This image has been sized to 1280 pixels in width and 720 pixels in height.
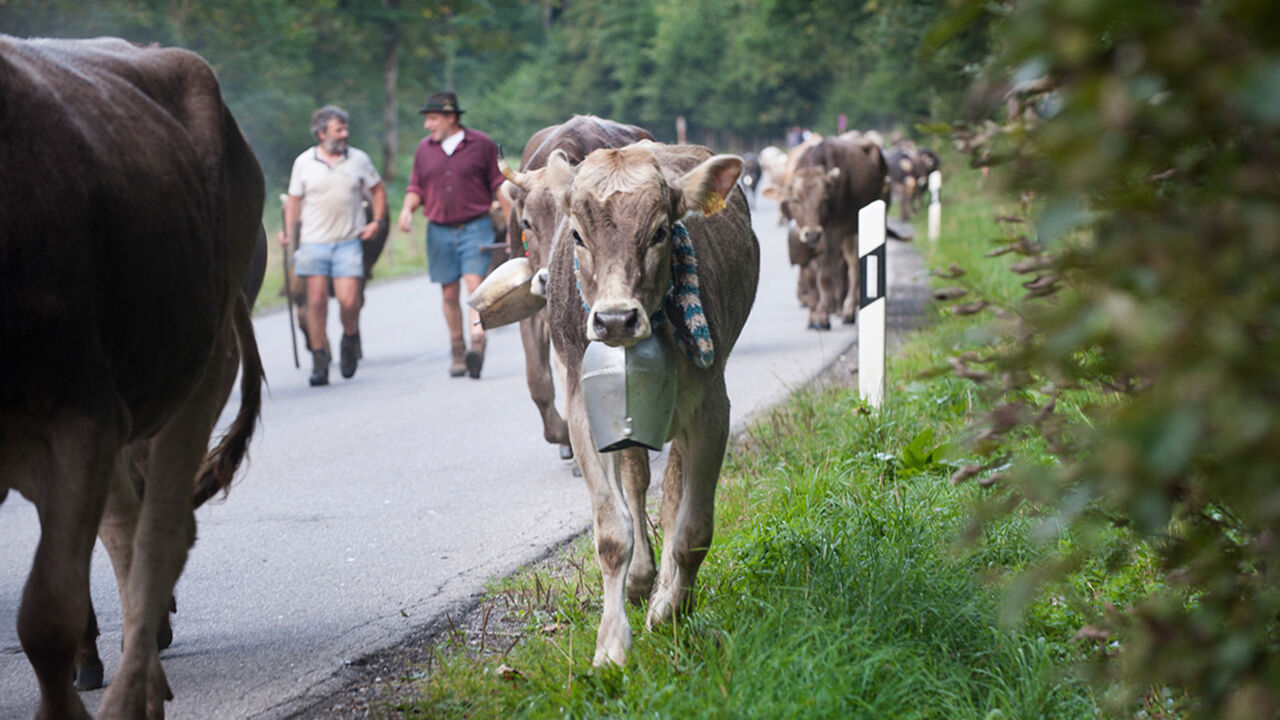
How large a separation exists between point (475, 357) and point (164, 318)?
7985 mm

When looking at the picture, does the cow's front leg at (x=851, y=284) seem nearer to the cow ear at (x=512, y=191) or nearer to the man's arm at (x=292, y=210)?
the man's arm at (x=292, y=210)

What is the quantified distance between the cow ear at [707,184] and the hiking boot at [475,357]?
24.5 ft

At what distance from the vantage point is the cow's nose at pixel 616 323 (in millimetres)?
4242

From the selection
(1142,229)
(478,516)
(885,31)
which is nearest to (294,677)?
(478,516)

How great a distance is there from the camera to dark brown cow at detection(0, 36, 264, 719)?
3.50 meters

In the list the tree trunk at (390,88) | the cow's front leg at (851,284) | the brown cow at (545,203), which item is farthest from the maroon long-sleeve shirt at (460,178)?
the tree trunk at (390,88)

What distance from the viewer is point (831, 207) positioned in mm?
15211

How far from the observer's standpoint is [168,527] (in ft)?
14.4

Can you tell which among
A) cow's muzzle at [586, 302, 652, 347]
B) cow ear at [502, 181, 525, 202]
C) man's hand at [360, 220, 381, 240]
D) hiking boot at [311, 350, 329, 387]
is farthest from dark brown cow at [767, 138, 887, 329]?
cow's muzzle at [586, 302, 652, 347]

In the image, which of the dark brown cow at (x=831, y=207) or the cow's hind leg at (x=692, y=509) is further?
the dark brown cow at (x=831, y=207)

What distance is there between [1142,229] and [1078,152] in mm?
229

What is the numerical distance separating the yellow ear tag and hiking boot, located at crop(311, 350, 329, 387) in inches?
314

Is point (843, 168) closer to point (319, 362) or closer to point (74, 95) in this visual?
point (319, 362)

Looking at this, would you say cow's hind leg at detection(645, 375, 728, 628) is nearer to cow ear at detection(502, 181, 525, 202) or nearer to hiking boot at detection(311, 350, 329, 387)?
cow ear at detection(502, 181, 525, 202)
